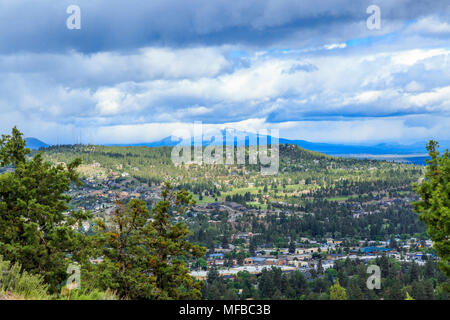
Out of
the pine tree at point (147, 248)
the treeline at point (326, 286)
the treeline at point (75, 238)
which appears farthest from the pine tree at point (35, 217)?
the treeline at point (326, 286)

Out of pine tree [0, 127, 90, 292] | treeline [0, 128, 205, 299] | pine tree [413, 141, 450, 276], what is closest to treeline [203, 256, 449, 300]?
pine tree [413, 141, 450, 276]

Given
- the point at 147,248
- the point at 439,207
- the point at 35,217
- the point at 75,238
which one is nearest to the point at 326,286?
the point at 147,248

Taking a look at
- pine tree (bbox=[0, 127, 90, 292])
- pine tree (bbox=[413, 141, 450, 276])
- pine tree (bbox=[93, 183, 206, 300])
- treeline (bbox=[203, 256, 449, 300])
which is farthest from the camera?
treeline (bbox=[203, 256, 449, 300])

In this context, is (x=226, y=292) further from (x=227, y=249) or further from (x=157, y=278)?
(x=227, y=249)

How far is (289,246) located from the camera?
130 m

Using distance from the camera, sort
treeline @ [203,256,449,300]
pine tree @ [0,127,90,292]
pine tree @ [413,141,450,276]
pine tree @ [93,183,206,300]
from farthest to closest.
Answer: treeline @ [203,256,449,300], pine tree @ [93,183,206,300], pine tree @ [413,141,450,276], pine tree @ [0,127,90,292]

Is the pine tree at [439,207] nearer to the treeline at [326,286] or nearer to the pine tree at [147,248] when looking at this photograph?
the pine tree at [147,248]

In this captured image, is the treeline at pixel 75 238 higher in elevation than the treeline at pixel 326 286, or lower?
higher

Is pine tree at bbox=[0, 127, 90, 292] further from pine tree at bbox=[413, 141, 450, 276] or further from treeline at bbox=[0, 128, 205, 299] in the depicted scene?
pine tree at bbox=[413, 141, 450, 276]

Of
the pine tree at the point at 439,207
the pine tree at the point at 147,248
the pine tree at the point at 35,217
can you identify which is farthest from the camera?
the pine tree at the point at 147,248

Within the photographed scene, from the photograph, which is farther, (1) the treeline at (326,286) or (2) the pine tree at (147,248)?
(1) the treeline at (326,286)

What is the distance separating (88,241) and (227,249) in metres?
110

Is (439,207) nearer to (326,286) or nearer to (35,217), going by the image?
(35,217)
